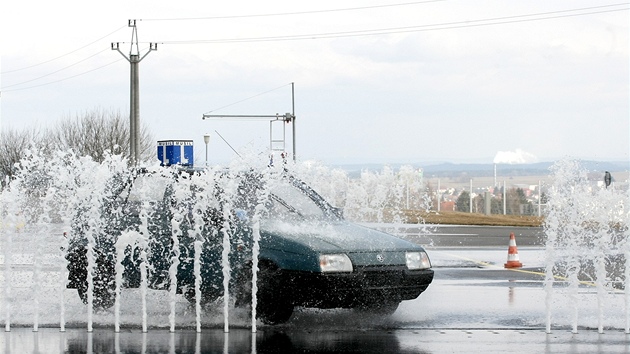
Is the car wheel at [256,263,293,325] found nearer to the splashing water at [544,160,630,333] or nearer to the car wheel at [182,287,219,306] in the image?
the car wheel at [182,287,219,306]

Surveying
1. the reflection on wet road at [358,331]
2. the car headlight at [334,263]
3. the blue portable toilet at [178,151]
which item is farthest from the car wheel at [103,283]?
the blue portable toilet at [178,151]

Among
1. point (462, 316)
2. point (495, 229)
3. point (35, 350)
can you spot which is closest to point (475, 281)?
point (462, 316)

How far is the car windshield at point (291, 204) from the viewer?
37.8ft

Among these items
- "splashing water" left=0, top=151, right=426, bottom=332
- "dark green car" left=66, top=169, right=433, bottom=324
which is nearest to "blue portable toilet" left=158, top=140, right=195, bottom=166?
"splashing water" left=0, top=151, right=426, bottom=332

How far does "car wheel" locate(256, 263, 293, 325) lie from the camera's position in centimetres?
1070

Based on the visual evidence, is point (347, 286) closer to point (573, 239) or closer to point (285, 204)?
point (285, 204)

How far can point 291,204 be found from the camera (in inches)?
467

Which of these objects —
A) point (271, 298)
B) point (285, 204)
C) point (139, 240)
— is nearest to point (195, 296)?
point (139, 240)

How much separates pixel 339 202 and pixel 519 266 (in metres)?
9.60

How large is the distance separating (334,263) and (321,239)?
34 cm

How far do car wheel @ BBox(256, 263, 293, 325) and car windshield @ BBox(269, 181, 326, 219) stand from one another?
30.5 inches

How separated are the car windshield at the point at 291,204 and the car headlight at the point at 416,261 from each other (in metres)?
1.20

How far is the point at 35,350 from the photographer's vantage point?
30.4 ft

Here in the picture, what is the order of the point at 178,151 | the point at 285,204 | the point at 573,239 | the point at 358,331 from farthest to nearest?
the point at 178,151, the point at 573,239, the point at 285,204, the point at 358,331
